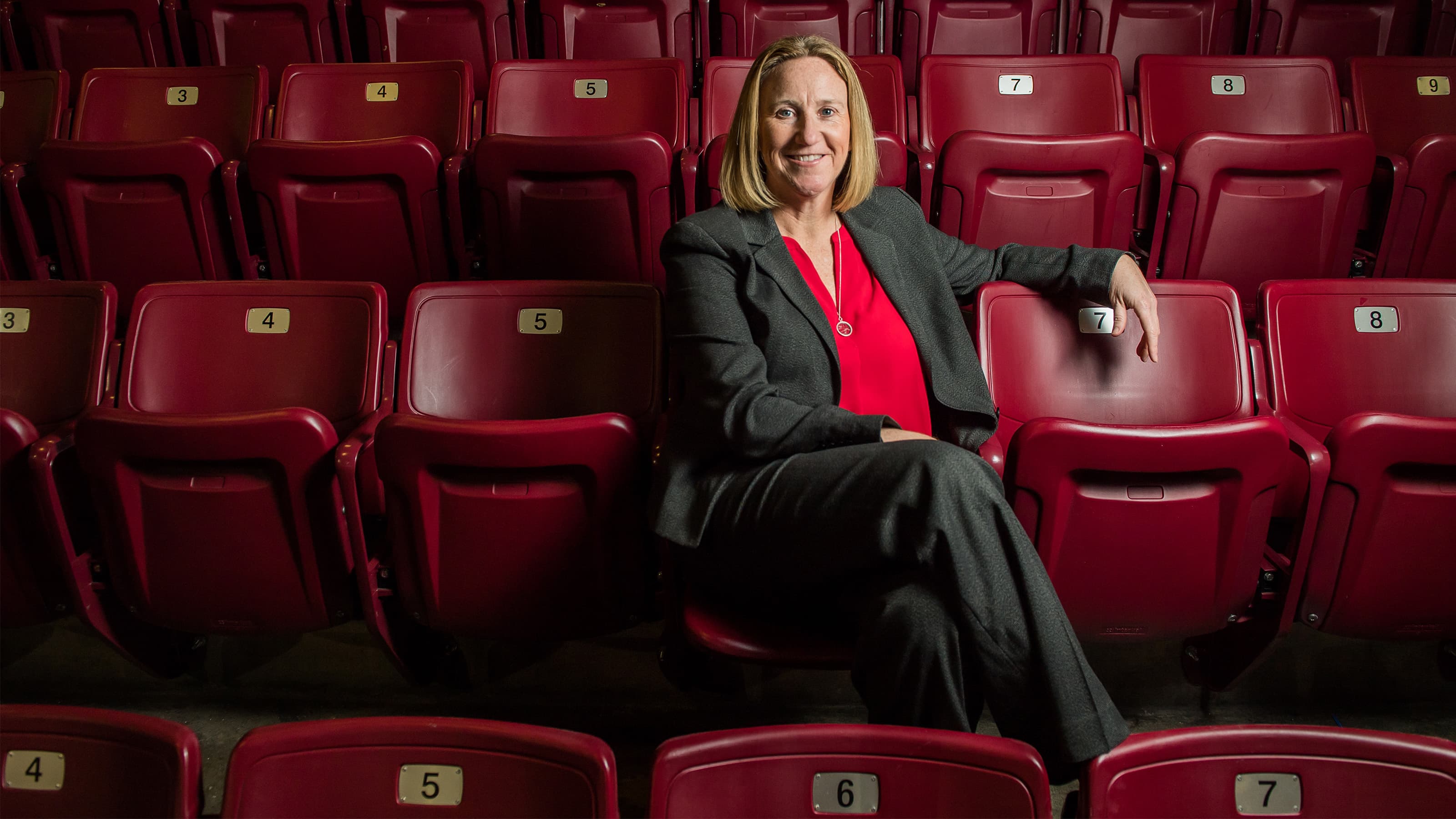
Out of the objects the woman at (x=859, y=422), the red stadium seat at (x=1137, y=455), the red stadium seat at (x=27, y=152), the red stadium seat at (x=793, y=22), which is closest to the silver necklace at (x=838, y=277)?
the woman at (x=859, y=422)

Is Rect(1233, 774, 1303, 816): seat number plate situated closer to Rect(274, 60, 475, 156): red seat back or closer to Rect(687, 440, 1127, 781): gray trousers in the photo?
Rect(687, 440, 1127, 781): gray trousers

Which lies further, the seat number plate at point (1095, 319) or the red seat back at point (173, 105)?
the red seat back at point (173, 105)

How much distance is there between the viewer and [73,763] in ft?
1.10

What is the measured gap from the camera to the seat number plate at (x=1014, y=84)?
3.25 ft

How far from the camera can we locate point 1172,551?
514mm


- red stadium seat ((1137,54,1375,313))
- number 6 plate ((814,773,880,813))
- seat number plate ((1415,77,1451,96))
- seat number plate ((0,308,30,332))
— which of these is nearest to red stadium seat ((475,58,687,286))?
seat number plate ((0,308,30,332))

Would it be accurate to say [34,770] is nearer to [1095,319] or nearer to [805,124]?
[805,124]

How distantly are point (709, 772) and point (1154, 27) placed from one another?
1241mm

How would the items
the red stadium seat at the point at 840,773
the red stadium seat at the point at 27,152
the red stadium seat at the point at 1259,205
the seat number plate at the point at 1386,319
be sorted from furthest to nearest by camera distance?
the red stadium seat at the point at 27,152
the red stadium seat at the point at 1259,205
the seat number plate at the point at 1386,319
the red stadium seat at the point at 840,773

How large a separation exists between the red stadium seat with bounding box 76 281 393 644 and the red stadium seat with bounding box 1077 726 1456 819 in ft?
1.46

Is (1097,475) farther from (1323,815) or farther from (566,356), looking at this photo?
(566,356)

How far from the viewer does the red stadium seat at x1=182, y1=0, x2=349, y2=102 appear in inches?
48.0

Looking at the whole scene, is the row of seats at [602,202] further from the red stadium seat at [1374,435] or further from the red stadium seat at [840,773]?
the red stadium seat at [840,773]

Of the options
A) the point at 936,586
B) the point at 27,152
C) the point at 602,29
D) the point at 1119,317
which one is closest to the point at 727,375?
the point at 936,586
